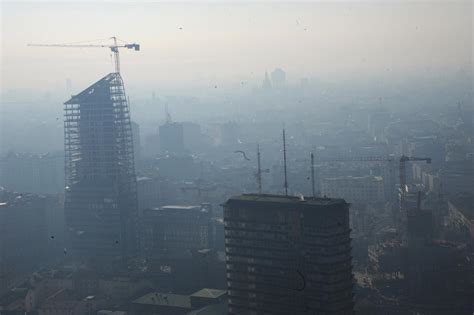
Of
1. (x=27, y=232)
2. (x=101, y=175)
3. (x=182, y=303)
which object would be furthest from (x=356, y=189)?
(x=182, y=303)

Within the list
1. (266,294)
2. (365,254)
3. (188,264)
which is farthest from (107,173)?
(266,294)

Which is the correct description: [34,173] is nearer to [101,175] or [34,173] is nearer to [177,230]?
[101,175]

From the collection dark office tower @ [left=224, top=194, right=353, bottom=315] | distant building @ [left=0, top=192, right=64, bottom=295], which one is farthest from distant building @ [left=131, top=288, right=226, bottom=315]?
distant building @ [left=0, top=192, right=64, bottom=295]

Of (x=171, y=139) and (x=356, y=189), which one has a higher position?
(x=171, y=139)

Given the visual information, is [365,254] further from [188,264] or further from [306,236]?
[306,236]

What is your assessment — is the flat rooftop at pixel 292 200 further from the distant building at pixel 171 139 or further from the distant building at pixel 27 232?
the distant building at pixel 171 139

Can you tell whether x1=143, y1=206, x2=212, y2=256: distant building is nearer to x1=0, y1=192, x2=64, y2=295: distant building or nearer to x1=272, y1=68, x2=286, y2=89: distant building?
x1=0, y1=192, x2=64, y2=295: distant building

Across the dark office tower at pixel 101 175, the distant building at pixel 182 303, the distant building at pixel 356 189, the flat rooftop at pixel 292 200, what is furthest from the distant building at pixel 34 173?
the flat rooftop at pixel 292 200
